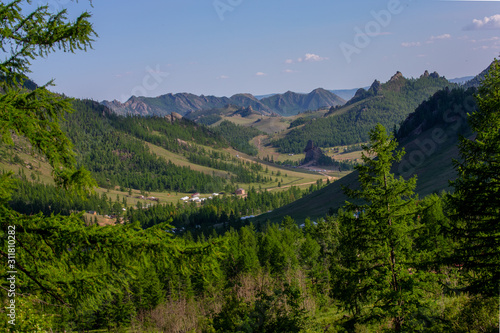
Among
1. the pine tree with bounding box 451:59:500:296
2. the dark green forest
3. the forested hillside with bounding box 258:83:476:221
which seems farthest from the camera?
the forested hillside with bounding box 258:83:476:221

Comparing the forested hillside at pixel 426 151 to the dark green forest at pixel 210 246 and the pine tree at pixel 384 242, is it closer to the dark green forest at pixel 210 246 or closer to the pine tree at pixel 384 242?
the pine tree at pixel 384 242

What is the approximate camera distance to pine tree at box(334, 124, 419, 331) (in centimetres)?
1706

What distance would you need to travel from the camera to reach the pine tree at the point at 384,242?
17.1 m

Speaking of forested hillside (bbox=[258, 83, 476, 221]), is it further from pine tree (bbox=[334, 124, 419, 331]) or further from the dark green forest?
the dark green forest

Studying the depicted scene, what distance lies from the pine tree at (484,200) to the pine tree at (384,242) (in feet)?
11.7

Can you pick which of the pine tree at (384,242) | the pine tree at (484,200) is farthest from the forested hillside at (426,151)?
the pine tree at (484,200)

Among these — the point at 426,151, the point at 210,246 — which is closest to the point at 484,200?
the point at 210,246

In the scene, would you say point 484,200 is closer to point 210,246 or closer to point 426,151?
point 210,246

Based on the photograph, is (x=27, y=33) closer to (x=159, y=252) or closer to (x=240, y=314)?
(x=159, y=252)

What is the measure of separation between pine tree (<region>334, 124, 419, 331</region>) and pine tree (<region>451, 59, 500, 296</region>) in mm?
3569

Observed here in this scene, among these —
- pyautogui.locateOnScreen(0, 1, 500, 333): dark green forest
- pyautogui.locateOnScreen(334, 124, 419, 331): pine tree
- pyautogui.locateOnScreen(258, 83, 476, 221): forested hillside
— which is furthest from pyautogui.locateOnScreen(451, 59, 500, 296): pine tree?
pyautogui.locateOnScreen(258, 83, 476, 221): forested hillside

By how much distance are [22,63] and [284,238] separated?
6663 cm

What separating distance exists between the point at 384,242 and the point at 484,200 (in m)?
5.94

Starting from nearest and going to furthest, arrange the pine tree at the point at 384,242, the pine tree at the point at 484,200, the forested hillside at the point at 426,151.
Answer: the pine tree at the point at 484,200 < the pine tree at the point at 384,242 < the forested hillside at the point at 426,151
